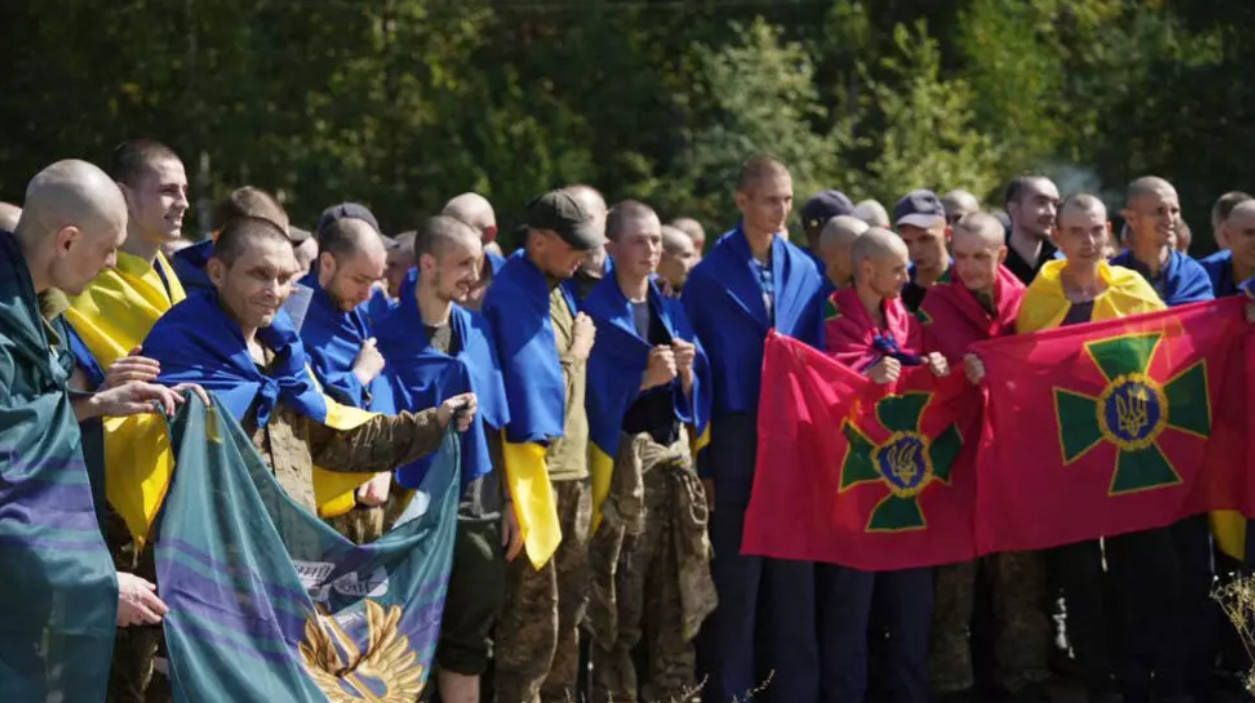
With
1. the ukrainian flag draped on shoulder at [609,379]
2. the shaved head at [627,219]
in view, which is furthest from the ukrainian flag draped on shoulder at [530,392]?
the shaved head at [627,219]

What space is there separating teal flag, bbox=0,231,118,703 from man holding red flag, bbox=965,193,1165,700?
14.3 ft

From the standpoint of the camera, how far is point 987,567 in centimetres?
955

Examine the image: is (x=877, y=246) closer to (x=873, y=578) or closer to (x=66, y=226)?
(x=873, y=578)

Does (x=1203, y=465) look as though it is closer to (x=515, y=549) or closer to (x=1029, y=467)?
(x=1029, y=467)

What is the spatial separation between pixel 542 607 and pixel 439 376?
1.11 m

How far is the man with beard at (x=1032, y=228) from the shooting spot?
996cm

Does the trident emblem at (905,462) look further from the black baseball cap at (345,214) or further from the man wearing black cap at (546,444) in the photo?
the black baseball cap at (345,214)

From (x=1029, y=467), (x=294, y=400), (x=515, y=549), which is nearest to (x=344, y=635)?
(x=294, y=400)

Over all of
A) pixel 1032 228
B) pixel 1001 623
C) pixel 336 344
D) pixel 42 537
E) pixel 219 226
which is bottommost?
pixel 1001 623

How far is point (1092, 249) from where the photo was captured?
29.4ft

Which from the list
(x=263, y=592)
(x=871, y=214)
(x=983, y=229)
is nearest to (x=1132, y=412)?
(x=983, y=229)

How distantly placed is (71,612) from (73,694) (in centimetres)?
23

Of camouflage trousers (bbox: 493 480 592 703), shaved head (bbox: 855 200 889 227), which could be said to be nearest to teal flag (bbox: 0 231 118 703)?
camouflage trousers (bbox: 493 480 592 703)

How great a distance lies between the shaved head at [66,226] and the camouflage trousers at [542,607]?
9.31 ft
